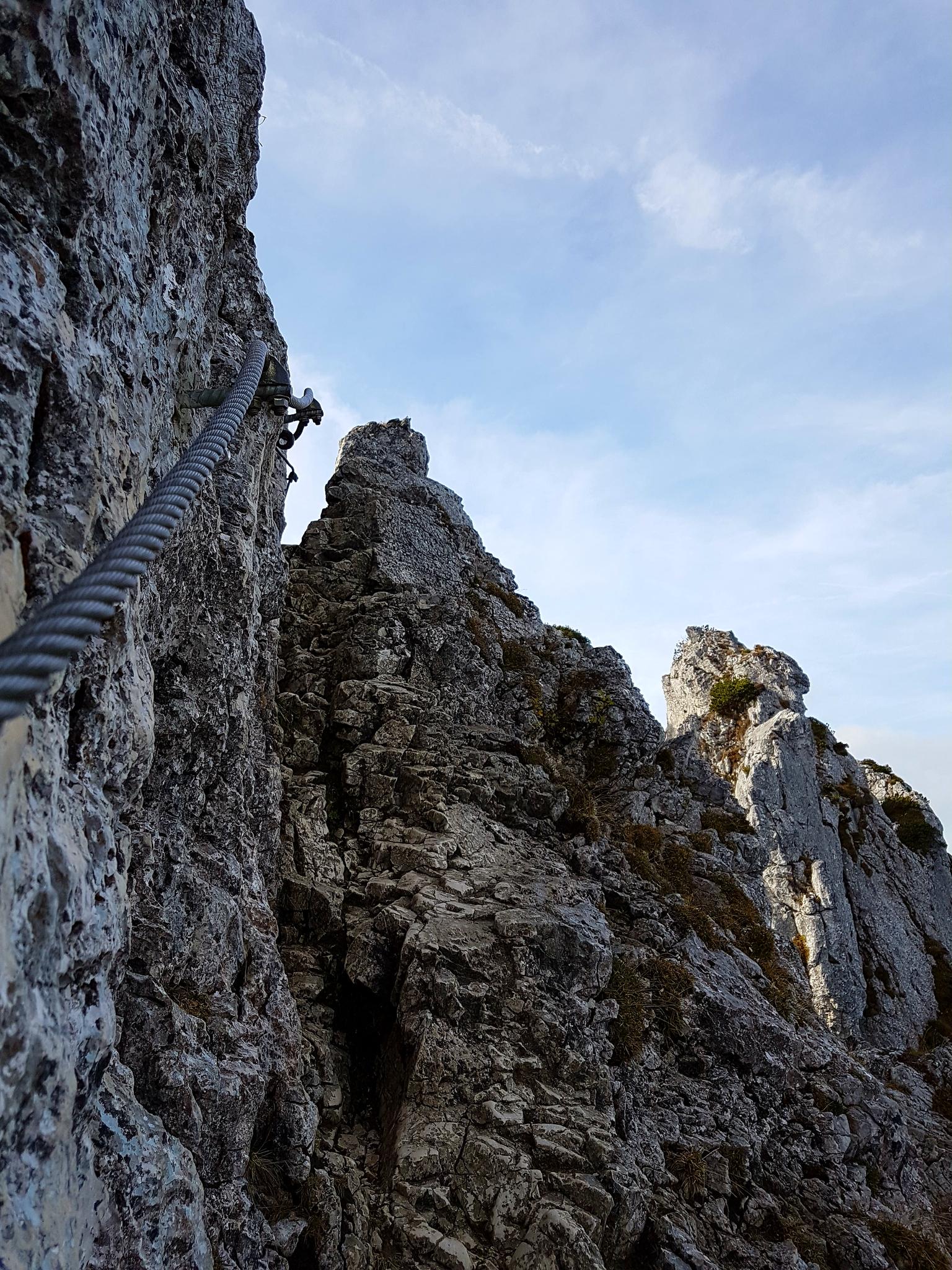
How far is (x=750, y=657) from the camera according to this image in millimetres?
40562

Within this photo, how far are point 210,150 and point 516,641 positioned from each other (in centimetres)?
1534

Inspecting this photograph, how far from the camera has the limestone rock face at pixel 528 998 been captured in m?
9.13

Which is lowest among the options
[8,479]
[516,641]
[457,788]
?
[8,479]

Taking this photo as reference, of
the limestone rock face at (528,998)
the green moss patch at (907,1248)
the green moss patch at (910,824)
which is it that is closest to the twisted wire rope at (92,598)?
the limestone rock face at (528,998)

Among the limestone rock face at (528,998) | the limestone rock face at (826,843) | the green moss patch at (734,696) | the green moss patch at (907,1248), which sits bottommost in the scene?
the green moss patch at (907,1248)

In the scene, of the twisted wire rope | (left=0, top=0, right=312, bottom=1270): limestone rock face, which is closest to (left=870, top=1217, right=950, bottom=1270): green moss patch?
(left=0, top=0, right=312, bottom=1270): limestone rock face

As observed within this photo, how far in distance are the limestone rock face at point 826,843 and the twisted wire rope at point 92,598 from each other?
23905 millimetres

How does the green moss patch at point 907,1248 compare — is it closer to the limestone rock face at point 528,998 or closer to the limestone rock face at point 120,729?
the limestone rock face at point 528,998

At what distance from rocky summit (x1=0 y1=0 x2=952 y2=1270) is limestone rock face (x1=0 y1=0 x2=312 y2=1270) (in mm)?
37

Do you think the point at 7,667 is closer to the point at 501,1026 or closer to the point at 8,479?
the point at 8,479

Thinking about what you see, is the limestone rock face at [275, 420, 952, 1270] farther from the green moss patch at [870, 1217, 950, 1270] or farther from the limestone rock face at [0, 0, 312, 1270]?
the limestone rock face at [0, 0, 312, 1270]

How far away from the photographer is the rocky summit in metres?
4.11

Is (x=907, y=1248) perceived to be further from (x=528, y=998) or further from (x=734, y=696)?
(x=734, y=696)

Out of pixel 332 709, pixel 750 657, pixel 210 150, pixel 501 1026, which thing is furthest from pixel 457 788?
pixel 750 657
